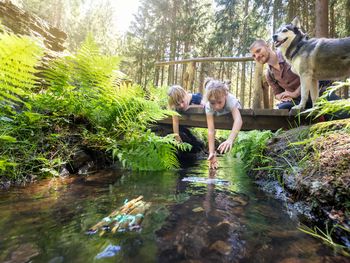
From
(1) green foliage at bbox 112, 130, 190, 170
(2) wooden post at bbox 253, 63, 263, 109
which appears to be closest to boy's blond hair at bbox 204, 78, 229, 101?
(1) green foliage at bbox 112, 130, 190, 170

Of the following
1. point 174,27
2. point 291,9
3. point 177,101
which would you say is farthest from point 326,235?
point 174,27

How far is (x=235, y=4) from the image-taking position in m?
18.1

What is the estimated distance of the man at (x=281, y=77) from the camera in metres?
4.16

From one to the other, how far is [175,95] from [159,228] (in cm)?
350

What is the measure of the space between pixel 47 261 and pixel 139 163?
232 centimetres

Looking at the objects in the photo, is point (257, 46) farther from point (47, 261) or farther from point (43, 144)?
point (47, 261)

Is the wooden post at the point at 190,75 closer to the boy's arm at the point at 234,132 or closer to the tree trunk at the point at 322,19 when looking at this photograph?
the tree trunk at the point at 322,19

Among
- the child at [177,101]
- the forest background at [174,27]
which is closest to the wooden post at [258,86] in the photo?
the child at [177,101]

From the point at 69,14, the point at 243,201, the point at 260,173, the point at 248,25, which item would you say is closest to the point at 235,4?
the point at 248,25

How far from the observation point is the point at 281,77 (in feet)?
14.3

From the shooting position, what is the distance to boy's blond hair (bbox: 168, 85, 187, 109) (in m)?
4.54

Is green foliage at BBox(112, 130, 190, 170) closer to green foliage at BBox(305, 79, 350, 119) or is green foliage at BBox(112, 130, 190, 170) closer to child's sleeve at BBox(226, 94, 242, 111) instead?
child's sleeve at BBox(226, 94, 242, 111)

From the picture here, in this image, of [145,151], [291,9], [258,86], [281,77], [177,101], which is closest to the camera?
[145,151]

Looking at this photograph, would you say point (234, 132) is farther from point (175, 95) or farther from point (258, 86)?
point (258, 86)
